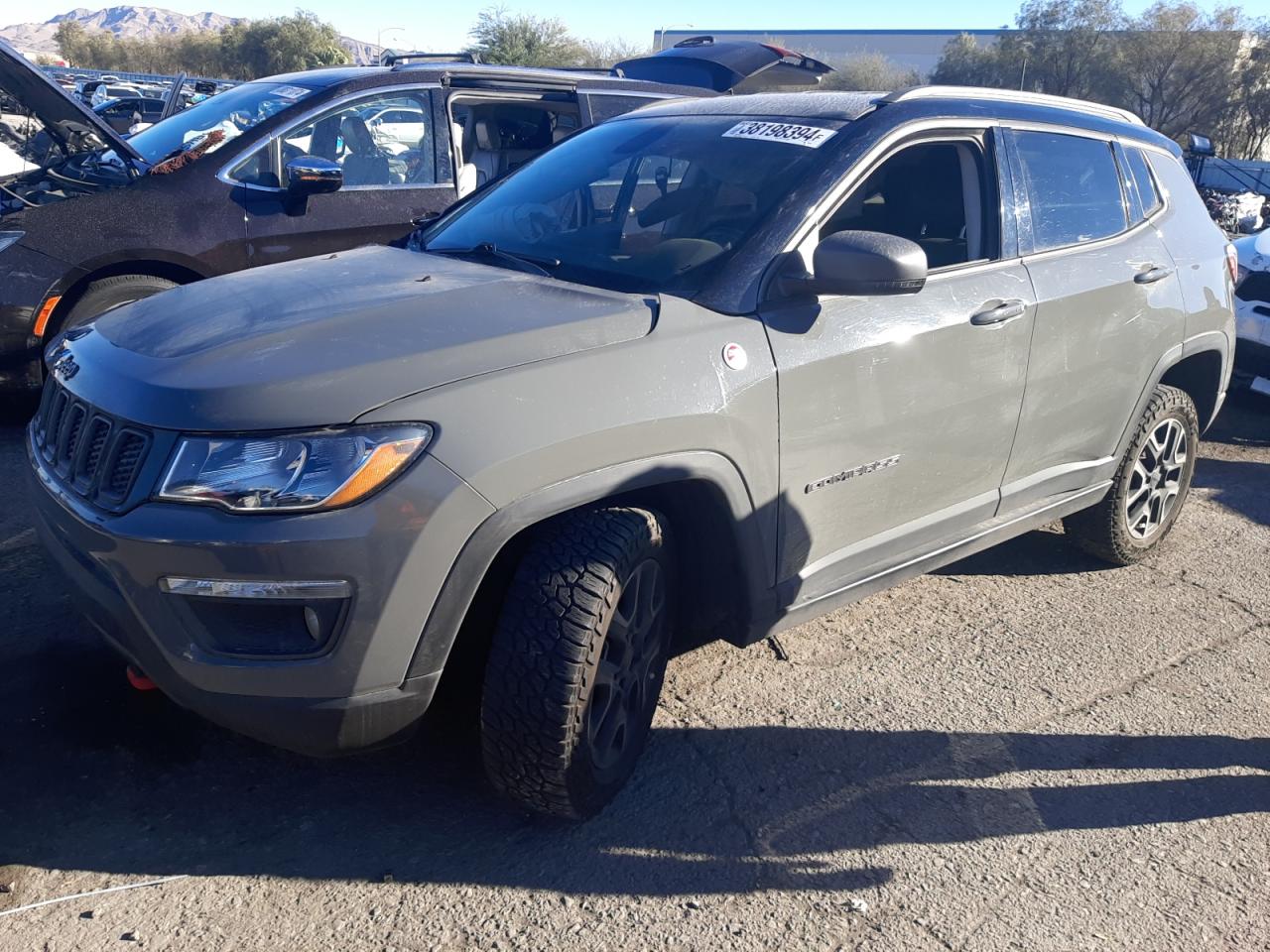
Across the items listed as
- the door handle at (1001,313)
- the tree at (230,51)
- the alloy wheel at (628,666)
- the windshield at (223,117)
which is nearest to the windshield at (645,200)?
the door handle at (1001,313)

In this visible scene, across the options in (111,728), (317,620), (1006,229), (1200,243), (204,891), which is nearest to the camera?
(317,620)

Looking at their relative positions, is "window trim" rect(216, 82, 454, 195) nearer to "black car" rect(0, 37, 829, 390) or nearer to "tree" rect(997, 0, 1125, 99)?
"black car" rect(0, 37, 829, 390)

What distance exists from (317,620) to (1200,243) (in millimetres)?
4026

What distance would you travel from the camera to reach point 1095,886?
276 cm

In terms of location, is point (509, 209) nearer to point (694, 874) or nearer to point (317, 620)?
point (317, 620)

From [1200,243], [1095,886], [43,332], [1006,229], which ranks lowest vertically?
[1095,886]

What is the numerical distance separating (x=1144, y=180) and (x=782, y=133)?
1900 millimetres

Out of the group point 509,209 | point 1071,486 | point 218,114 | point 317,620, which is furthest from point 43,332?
point 1071,486

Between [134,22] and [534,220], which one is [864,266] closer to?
[534,220]

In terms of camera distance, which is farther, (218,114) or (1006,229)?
(218,114)

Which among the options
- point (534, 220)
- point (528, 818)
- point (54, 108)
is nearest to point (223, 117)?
point (54, 108)

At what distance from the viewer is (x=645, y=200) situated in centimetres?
359

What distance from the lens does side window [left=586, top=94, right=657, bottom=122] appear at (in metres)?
6.74

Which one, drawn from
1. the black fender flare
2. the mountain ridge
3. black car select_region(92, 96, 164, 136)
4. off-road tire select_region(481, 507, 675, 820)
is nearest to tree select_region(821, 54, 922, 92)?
black car select_region(92, 96, 164, 136)
